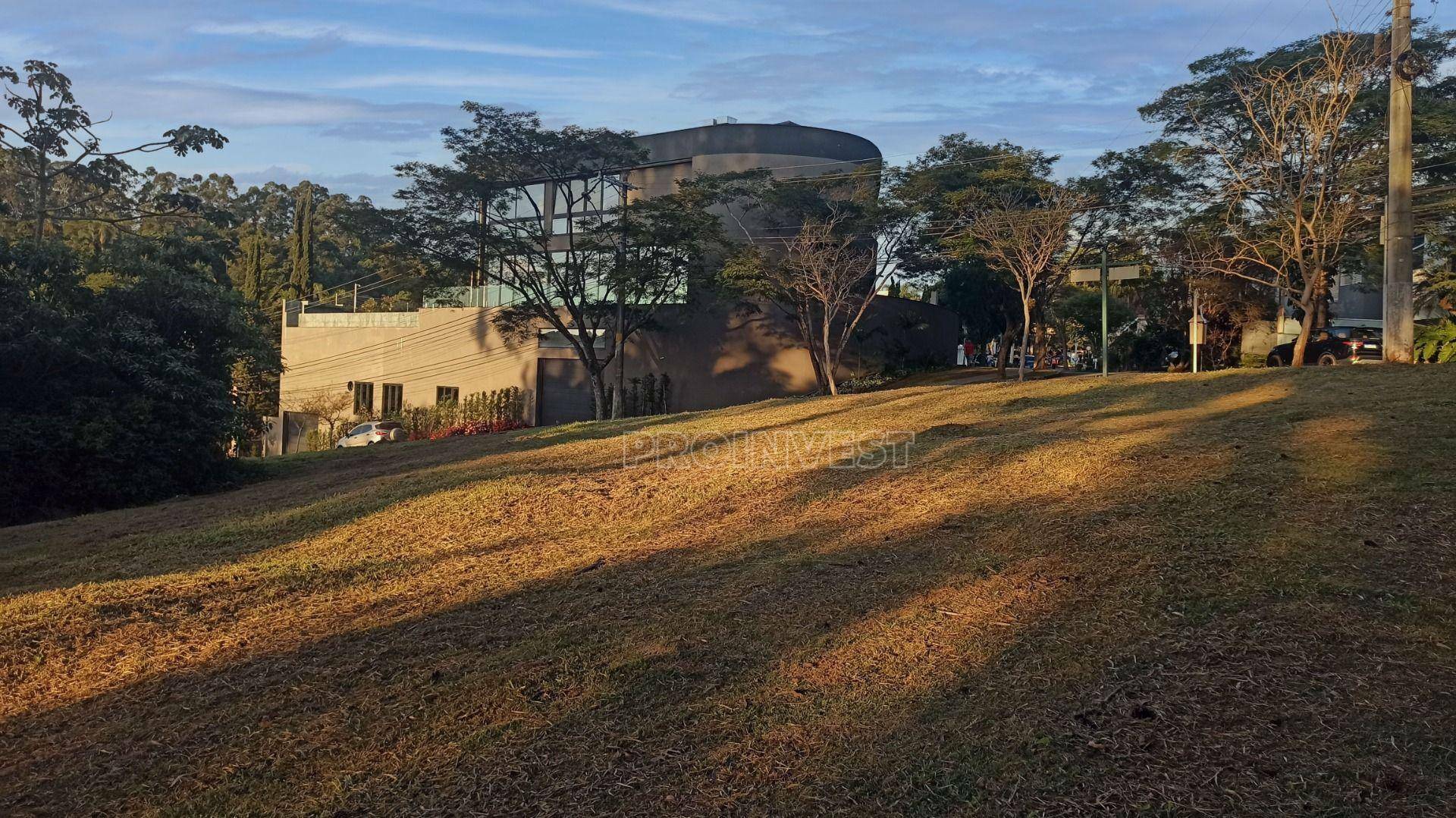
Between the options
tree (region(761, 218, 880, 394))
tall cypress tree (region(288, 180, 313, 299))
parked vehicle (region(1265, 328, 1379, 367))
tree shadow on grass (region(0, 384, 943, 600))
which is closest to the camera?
tree shadow on grass (region(0, 384, 943, 600))

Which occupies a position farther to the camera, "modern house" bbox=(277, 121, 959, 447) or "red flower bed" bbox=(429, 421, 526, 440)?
"red flower bed" bbox=(429, 421, 526, 440)

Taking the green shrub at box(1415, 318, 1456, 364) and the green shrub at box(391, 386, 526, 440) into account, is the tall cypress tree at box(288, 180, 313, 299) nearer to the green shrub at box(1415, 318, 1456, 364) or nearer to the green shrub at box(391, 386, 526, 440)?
the green shrub at box(391, 386, 526, 440)

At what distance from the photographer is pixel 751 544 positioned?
25.1 feet

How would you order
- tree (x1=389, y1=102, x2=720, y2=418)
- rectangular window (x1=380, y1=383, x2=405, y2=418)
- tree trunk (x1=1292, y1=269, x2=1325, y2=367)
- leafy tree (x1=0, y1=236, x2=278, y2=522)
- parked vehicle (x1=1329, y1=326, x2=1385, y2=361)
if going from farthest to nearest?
rectangular window (x1=380, y1=383, x2=405, y2=418) < tree (x1=389, y1=102, x2=720, y2=418) < parked vehicle (x1=1329, y1=326, x2=1385, y2=361) < tree trunk (x1=1292, y1=269, x2=1325, y2=367) < leafy tree (x1=0, y1=236, x2=278, y2=522)

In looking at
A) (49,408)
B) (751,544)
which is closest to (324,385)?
(49,408)

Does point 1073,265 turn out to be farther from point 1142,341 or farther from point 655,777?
point 655,777

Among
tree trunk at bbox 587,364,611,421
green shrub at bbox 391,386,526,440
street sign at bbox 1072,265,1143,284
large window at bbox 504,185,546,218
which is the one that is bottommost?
green shrub at bbox 391,386,526,440

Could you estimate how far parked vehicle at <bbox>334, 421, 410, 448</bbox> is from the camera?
31688mm

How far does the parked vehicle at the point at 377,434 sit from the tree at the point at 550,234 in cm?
542

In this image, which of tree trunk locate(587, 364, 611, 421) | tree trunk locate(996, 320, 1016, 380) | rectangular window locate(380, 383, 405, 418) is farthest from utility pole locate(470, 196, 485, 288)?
tree trunk locate(996, 320, 1016, 380)

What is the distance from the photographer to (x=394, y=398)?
40344mm

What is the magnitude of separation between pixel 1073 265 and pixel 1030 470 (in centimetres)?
2290

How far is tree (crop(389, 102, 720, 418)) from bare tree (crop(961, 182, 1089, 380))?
739cm

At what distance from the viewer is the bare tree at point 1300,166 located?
1816 centimetres
